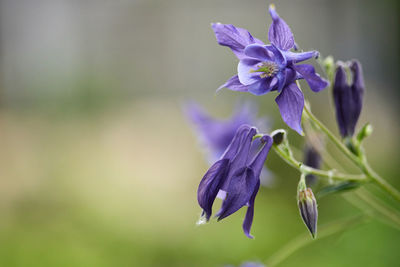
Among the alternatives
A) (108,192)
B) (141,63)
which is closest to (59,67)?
(141,63)

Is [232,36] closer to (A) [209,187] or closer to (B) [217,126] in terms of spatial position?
(A) [209,187]

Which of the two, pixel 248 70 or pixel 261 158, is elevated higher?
pixel 248 70

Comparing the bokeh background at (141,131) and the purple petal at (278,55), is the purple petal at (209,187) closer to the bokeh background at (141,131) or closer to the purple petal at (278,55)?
the purple petal at (278,55)

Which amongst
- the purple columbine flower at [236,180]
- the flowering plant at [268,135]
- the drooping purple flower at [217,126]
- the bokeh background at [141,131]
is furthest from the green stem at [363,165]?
the drooping purple flower at [217,126]

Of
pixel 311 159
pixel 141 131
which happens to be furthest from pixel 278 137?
pixel 141 131

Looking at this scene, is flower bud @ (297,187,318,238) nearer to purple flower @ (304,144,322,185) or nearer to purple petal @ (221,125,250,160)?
purple petal @ (221,125,250,160)
